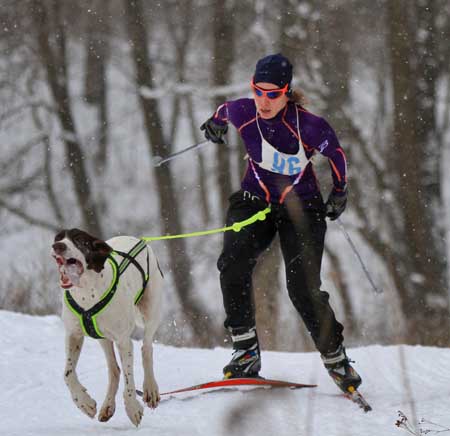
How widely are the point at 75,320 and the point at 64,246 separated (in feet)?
1.66

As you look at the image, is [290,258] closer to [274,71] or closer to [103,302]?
[274,71]

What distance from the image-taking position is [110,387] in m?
4.59

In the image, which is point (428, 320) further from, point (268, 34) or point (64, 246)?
point (64, 246)

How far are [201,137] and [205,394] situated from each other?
1808 cm

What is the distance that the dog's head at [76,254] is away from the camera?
13.0 feet

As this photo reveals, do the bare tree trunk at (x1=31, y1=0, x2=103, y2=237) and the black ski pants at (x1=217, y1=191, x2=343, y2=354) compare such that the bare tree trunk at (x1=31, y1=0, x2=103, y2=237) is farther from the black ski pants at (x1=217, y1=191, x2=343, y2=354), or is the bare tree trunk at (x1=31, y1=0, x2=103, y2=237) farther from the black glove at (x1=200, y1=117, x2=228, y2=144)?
the black ski pants at (x1=217, y1=191, x2=343, y2=354)

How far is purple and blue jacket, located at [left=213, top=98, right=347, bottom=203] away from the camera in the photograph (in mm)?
5016

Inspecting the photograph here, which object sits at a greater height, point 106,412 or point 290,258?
point 290,258

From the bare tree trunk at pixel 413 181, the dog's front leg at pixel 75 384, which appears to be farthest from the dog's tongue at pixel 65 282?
the bare tree trunk at pixel 413 181

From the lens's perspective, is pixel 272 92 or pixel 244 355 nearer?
pixel 272 92

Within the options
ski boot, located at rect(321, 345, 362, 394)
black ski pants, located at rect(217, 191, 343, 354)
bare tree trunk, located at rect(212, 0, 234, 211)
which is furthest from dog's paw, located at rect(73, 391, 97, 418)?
bare tree trunk, located at rect(212, 0, 234, 211)

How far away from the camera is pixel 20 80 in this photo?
2175 cm

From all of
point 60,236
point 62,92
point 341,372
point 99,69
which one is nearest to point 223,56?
point 99,69

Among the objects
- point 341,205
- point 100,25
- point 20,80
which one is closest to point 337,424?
point 341,205
